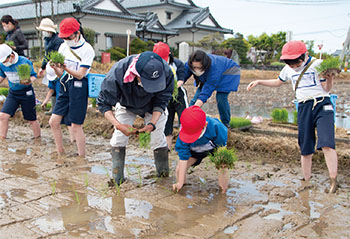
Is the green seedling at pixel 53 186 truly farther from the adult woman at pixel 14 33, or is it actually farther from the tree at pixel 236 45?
the tree at pixel 236 45

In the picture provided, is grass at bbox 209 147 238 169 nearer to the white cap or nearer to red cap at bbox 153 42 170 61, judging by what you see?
red cap at bbox 153 42 170 61

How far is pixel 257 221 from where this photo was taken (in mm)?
3180

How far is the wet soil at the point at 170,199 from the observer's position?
9.85 feet

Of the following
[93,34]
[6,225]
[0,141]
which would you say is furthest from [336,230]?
[93,34]

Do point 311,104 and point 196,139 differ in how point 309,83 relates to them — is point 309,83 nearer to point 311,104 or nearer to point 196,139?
point 311,104

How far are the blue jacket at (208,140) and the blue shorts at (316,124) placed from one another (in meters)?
0.97

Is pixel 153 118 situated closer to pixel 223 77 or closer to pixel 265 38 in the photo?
pixel 223 77

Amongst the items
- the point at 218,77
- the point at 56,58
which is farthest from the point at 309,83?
the point at 56,58

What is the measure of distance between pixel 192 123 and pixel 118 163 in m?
1.07

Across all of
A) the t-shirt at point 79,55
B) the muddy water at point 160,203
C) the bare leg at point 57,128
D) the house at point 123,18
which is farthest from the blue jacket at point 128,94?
the house at point 123,18

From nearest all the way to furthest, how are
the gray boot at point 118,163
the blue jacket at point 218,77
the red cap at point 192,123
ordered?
the red cap at point 192,123, the gray boot at point 118,163, the blue jacket at point 218,77

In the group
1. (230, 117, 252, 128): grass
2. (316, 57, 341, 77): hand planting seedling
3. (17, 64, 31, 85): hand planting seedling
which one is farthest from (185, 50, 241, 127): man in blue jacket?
(17, 64, 31, 85): hand planting seedling

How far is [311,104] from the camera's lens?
4094 mm

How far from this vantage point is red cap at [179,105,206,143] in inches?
139
